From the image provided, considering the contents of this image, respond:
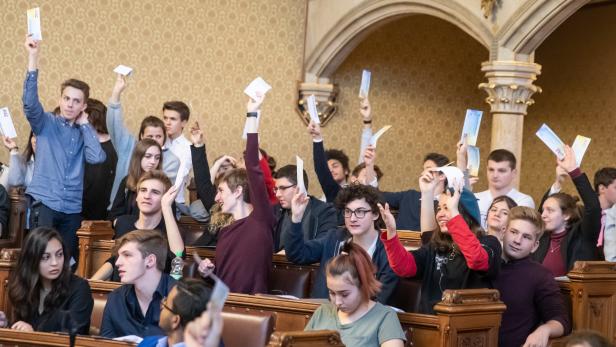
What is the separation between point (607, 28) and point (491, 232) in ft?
20.0

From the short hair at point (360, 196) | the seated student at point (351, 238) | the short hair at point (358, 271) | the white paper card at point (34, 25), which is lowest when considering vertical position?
the short hair at point (358, 271)

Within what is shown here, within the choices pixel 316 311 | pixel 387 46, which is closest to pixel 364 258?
pixel 316 311

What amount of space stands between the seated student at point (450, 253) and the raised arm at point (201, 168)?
6.65 feet

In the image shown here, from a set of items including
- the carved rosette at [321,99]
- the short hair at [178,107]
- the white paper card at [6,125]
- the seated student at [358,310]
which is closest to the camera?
the seated student at [358,310]

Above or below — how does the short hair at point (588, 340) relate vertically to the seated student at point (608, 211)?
below

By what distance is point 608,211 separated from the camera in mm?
6453

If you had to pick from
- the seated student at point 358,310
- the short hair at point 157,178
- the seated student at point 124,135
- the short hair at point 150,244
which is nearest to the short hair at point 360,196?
the seated student at point 358,310

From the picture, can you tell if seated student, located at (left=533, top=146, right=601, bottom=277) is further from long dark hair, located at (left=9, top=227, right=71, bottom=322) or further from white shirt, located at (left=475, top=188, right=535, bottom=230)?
long dark hair, located at (left=9, top=227, right=71, bottom=322)

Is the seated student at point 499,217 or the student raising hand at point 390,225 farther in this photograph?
the seated student at point 499,217

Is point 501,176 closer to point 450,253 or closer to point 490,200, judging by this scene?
point 490,200

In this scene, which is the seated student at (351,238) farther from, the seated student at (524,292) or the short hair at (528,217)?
the short hair at (528,217)

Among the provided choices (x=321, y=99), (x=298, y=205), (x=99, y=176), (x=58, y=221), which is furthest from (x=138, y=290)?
(x=321, y=99)

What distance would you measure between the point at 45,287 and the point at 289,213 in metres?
1.82

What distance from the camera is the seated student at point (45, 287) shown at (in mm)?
4762
